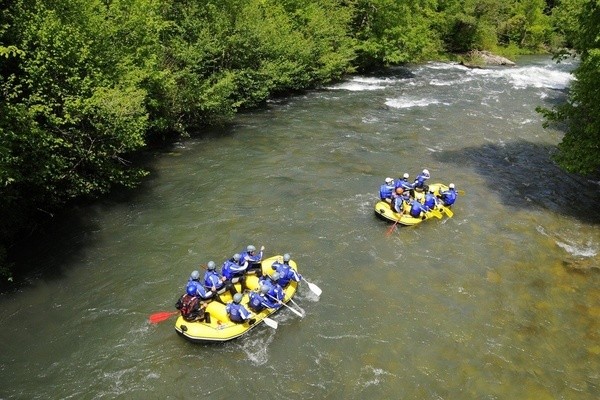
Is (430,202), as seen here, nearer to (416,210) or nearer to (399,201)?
(416,210)

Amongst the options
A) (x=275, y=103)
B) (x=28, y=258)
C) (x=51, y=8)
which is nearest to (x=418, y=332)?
(x=28, y=258)

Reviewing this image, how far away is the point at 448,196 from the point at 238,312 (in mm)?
8180

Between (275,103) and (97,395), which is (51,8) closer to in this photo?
(97,395)

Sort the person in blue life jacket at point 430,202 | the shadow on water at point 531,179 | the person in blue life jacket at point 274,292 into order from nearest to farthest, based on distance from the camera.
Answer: the person in blue life jacket at point 274,292 → the person in blue life jacket at point 430,202 → the shadow on water at point 531,179

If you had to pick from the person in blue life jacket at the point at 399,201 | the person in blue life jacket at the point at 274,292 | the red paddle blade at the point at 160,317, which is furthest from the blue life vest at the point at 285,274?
the person in blue life jacket at the point at 399,201

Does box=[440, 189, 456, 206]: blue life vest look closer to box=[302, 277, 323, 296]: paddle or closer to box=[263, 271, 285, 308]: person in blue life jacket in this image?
box=[302, 277, 323, 296]: paddle

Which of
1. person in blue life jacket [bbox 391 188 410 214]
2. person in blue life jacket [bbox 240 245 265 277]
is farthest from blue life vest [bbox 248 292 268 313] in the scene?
person in blue life jacket [bbox 391 188 410 214]

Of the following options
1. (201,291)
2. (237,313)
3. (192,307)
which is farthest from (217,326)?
(201,291)

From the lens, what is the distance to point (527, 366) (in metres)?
9.31

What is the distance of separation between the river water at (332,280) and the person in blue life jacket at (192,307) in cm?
57

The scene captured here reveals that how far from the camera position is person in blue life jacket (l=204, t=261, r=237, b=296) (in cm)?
1030

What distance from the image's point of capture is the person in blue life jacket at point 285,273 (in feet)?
35.6

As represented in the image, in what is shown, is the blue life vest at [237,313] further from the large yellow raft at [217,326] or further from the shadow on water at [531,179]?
the shadow on water at [531,179]

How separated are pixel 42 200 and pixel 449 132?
17162 millimetres
